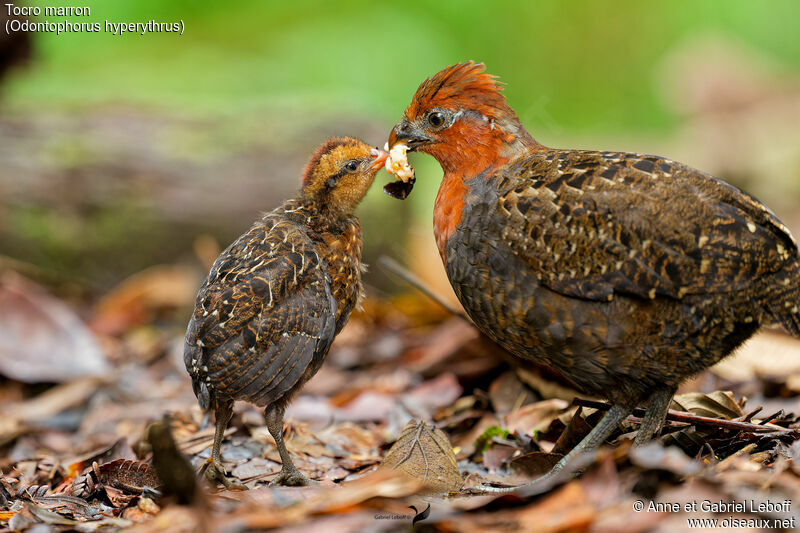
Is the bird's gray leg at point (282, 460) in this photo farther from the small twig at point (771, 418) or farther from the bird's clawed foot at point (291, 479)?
the small twig at point (771, 418)

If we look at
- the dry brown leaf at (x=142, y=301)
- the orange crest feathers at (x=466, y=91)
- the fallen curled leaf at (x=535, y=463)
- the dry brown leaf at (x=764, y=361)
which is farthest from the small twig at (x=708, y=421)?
the dry brown leaf at (x=142, y=301)

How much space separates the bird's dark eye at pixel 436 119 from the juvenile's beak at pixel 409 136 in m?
0.08

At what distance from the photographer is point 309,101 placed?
8164mm

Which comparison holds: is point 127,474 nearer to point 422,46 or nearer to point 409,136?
point 409,136

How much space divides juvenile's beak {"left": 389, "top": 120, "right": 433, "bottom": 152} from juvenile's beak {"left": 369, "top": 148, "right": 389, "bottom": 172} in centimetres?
10

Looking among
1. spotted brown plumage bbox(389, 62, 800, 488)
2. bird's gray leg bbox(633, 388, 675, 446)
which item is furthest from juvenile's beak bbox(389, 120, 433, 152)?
bird's gray leg bbox(633, 388, 675, 446)

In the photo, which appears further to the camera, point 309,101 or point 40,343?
point 309,101

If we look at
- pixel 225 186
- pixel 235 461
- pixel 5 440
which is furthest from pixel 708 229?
pixel 225 186

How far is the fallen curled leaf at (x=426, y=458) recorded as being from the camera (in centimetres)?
370

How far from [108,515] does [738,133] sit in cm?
1054

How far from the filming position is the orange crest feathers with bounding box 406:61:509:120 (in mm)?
4348

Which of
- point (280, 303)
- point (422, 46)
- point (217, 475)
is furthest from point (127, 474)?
point (422, 46)

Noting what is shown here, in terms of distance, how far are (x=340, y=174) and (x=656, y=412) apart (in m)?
2.05

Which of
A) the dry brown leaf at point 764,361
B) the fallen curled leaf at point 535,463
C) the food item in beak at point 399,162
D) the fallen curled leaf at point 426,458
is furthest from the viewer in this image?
the dry brown leaf at point 764,361
